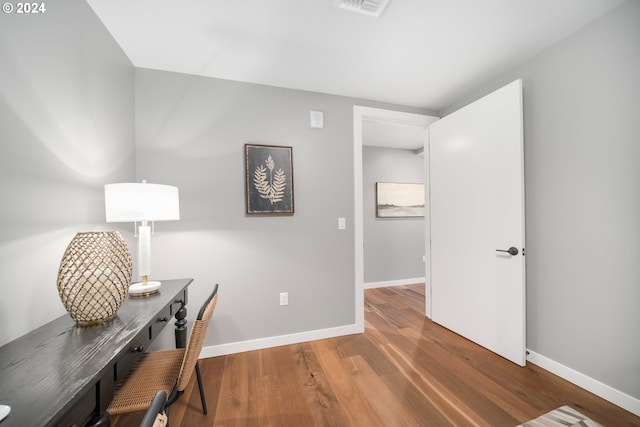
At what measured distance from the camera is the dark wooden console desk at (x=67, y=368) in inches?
21.9

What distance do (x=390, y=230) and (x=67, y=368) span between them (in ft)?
12.7

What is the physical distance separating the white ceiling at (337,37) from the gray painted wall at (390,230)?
1.90m

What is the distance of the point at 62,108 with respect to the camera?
1133 mm

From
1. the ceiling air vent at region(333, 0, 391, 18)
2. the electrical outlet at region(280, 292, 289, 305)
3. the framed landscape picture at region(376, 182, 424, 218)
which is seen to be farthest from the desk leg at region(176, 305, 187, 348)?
the framed landscape picture at region(376, 182, 424, 218)

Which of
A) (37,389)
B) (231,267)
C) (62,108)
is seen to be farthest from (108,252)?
(231,267)

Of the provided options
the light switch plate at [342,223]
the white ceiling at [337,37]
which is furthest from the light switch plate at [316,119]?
the light switch plate at [342,223]

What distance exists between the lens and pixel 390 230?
404cm

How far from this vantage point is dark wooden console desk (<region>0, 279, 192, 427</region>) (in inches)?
21.9

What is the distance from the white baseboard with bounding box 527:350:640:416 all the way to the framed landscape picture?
2.47 meters

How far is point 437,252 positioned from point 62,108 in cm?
300

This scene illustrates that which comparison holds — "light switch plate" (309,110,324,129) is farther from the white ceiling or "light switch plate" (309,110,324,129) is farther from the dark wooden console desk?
the dark wooden console desk

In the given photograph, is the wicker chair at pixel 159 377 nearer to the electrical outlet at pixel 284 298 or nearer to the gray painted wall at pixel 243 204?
the gray painted wall at pixel 243 204

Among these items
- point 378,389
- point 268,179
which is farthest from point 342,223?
point 378,389

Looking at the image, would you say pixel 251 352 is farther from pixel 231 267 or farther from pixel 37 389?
pixel 37 389
